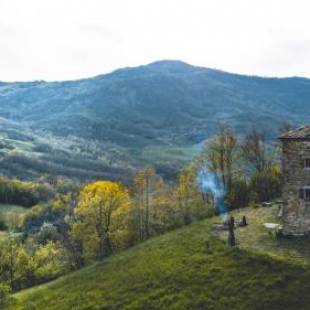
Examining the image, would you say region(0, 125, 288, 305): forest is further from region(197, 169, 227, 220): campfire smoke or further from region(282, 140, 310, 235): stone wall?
region(282, 140, 310, 235): stone wall

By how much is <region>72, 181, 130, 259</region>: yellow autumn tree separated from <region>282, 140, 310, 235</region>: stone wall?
1133 inches

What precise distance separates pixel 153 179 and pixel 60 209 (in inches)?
3703

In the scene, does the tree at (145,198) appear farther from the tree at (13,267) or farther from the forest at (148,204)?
the tree at (13,267)

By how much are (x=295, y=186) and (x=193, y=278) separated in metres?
15.3

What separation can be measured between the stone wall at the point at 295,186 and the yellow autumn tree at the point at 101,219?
28774mm

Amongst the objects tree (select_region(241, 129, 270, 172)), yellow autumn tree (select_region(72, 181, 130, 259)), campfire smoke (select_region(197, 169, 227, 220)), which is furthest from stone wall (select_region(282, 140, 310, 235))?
tree (select_region(241, 129, 270, 172))

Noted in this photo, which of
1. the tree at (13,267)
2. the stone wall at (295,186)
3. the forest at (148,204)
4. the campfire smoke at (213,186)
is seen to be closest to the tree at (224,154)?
the forest at (148,204)

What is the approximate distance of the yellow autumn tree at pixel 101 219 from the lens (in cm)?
7812

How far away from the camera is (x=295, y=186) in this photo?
57156mm

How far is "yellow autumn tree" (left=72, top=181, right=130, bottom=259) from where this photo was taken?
78125 mm

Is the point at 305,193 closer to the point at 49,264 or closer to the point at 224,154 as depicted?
the point at 224,154

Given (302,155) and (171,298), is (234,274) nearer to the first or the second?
(171,298)

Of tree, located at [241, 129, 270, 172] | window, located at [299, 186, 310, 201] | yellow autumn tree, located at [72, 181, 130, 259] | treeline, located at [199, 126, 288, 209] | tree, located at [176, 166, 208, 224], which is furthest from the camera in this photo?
tree, located at [241, 129, 270, 172]

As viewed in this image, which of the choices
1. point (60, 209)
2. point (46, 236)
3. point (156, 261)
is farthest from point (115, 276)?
point (60, 209)
